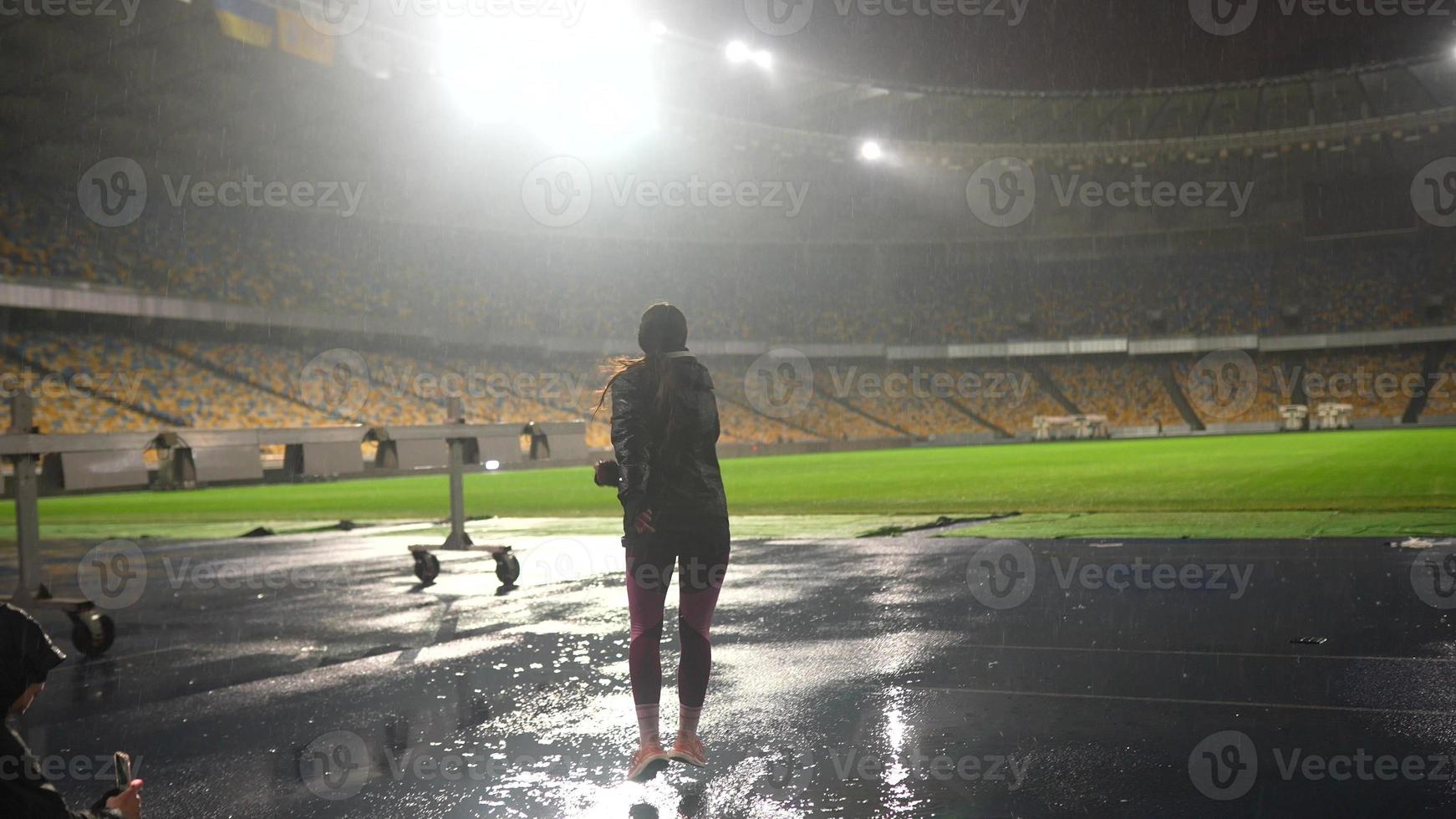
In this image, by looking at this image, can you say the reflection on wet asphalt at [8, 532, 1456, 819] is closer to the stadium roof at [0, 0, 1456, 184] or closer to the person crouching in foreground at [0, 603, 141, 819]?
the person crouching in foreground at [0, 603, 141, 819]

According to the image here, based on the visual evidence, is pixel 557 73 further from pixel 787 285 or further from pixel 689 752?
pixel 689 752

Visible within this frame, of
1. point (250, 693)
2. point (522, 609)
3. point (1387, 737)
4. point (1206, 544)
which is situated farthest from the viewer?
point (1206, 544)

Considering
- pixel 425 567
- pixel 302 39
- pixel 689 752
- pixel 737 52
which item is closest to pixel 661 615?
pixel 689 752

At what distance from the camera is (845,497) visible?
61.7 ft

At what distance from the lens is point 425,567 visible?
9.41m

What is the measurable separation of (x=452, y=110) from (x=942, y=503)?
108ft

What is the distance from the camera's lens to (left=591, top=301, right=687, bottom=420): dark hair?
4090 mm

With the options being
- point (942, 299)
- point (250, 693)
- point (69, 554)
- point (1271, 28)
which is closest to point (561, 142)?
point (942, 299)

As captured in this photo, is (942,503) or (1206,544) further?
(942,503)

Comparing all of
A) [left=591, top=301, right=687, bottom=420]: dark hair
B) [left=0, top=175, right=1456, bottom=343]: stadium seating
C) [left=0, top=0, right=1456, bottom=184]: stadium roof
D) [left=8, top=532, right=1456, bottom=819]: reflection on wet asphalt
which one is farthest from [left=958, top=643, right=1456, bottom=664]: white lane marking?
[left=0, top=175, right=1456, bottom=343]: stadium seating

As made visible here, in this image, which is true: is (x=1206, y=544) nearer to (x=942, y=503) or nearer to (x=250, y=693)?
(x=942, y=503)

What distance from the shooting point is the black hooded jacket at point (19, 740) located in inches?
106

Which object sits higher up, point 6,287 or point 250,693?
point 6,287

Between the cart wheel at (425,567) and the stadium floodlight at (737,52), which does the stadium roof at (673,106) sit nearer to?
the stadium floodlight at (737,52)
